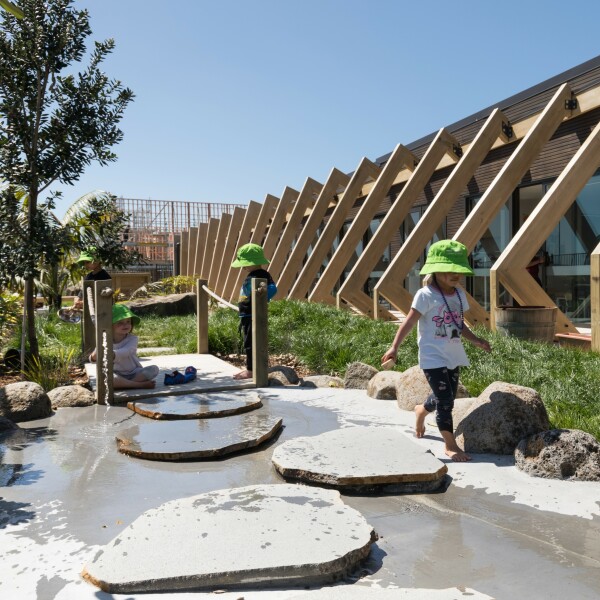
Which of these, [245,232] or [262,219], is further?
[245,232]

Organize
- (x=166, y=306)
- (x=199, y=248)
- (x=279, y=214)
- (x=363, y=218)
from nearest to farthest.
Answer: (x=363, y=218) → (x=166, y=306) → (x=279, y=214) → (x=199, y=248)

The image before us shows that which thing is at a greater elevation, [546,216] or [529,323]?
[546,216]

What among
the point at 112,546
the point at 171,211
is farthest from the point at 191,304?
the point at 171,211

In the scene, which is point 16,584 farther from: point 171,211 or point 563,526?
point 171,211

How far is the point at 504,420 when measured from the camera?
426cm

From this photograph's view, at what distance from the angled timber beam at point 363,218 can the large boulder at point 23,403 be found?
8340 mm

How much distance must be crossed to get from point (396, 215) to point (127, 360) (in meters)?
6.73

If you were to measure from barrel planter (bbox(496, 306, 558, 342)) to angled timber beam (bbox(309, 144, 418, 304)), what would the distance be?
19.6 ft

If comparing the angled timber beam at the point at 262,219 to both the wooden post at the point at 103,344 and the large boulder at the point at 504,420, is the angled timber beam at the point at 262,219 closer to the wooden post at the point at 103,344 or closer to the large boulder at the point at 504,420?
the wooden post at the point at 103,344

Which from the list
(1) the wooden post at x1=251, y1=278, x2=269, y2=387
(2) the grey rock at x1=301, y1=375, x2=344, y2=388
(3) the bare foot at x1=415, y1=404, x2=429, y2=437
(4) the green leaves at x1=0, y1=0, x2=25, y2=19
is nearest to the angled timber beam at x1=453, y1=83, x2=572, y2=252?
(2) the grey rock at x1=301, y1=375, x2=344, y2=388

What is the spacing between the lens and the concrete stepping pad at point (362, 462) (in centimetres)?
362

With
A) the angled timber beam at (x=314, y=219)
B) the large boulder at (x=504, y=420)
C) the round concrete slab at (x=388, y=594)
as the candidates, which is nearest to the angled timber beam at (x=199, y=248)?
the angled timber beam at (x=314, y=219)

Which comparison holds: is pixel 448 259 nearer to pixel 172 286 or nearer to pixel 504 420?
pixel 504 420

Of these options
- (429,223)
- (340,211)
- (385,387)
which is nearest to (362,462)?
(385,387)
